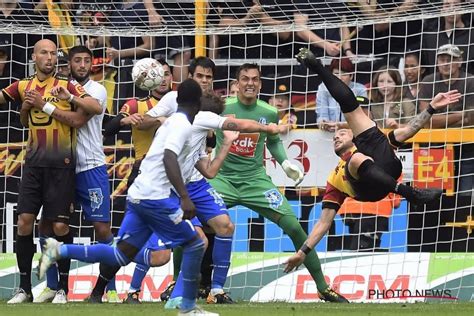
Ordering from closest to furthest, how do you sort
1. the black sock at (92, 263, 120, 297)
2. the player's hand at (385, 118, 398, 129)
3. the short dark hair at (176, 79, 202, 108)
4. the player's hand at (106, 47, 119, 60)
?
A: 1. the short dark hair at (176, 79, 202, 108)
2. the black sock at (92, 263, 120, 297)
3. the player's hand at (385, 118, 398, 129)
4. the player's hand at (106, 47, 119, 60)

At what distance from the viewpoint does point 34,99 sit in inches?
447

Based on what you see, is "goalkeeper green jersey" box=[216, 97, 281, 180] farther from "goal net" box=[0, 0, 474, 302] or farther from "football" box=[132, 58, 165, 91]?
"goal net" box=[0, 0, 474, 302]

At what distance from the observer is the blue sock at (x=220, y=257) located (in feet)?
37.3

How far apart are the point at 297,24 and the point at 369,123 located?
118 inches

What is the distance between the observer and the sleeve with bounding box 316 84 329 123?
14.8 meters

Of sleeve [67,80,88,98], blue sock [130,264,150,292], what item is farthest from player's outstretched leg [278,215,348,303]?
sleeve [67,80,88,98]

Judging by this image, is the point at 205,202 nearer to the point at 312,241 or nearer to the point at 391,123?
the point at 312,241

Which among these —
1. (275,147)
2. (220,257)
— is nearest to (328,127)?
(275,147)

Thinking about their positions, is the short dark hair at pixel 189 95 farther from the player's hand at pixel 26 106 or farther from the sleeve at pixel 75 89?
the player's hand at pixel 26 106

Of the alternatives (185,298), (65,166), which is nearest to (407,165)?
(65,166)

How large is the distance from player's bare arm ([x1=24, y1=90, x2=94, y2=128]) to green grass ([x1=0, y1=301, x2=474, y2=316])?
1749 millimetres

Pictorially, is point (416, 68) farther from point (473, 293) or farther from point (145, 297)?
point (145, 297)

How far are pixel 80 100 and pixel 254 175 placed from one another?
2.03 metres

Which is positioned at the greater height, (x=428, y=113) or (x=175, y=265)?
(x=428, y=113)
